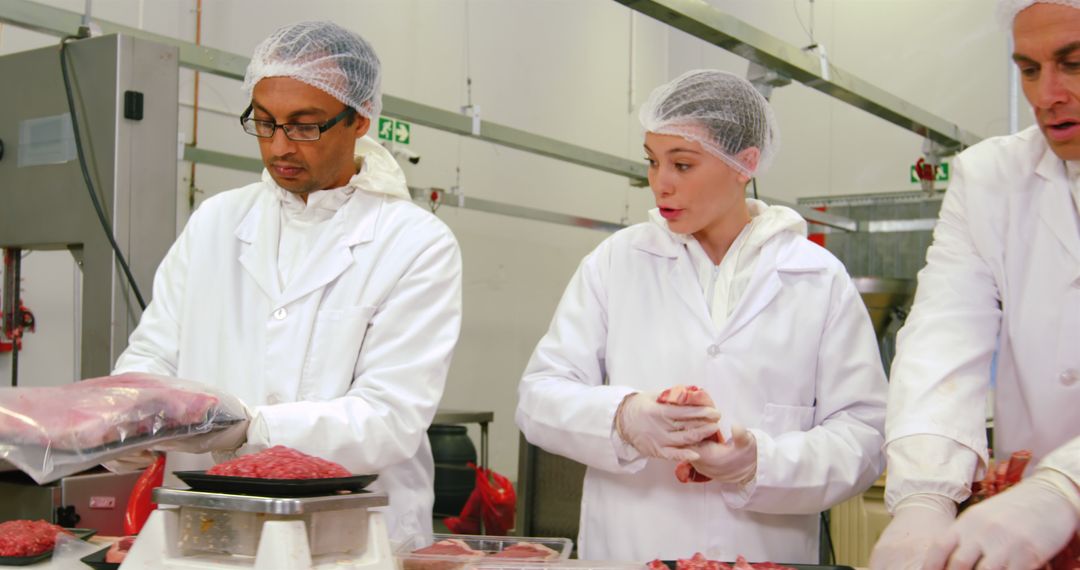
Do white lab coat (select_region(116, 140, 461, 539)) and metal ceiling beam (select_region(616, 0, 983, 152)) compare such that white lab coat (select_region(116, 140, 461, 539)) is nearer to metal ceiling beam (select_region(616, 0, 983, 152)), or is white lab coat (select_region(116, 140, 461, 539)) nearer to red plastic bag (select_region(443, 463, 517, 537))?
metal ceiling beam (select_region(616, 0, 983, 152))

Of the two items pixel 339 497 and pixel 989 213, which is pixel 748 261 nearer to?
pixel 989 213

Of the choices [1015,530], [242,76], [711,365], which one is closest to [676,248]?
[711,365]

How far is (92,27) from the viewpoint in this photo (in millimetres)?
2479

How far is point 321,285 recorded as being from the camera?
6.89ft

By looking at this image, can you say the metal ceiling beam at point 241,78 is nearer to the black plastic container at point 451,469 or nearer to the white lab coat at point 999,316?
the black plastic container at point 451,469

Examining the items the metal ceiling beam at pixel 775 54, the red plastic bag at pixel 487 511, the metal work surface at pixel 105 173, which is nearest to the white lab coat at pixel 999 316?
the metal ceiling beam at pixel 775 54

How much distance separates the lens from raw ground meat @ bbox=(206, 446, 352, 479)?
4.69ft

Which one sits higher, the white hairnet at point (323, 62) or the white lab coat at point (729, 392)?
the white hairnet at point (323, 62)

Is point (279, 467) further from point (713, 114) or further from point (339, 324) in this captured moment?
point (713, 114)

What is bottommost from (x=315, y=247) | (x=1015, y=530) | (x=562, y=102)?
(x=1015, y=530)

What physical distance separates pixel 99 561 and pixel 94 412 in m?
0.23

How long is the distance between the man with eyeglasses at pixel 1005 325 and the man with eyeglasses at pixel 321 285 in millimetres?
923

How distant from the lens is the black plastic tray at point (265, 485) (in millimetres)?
1361

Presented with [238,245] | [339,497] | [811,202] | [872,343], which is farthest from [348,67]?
[811,202]
